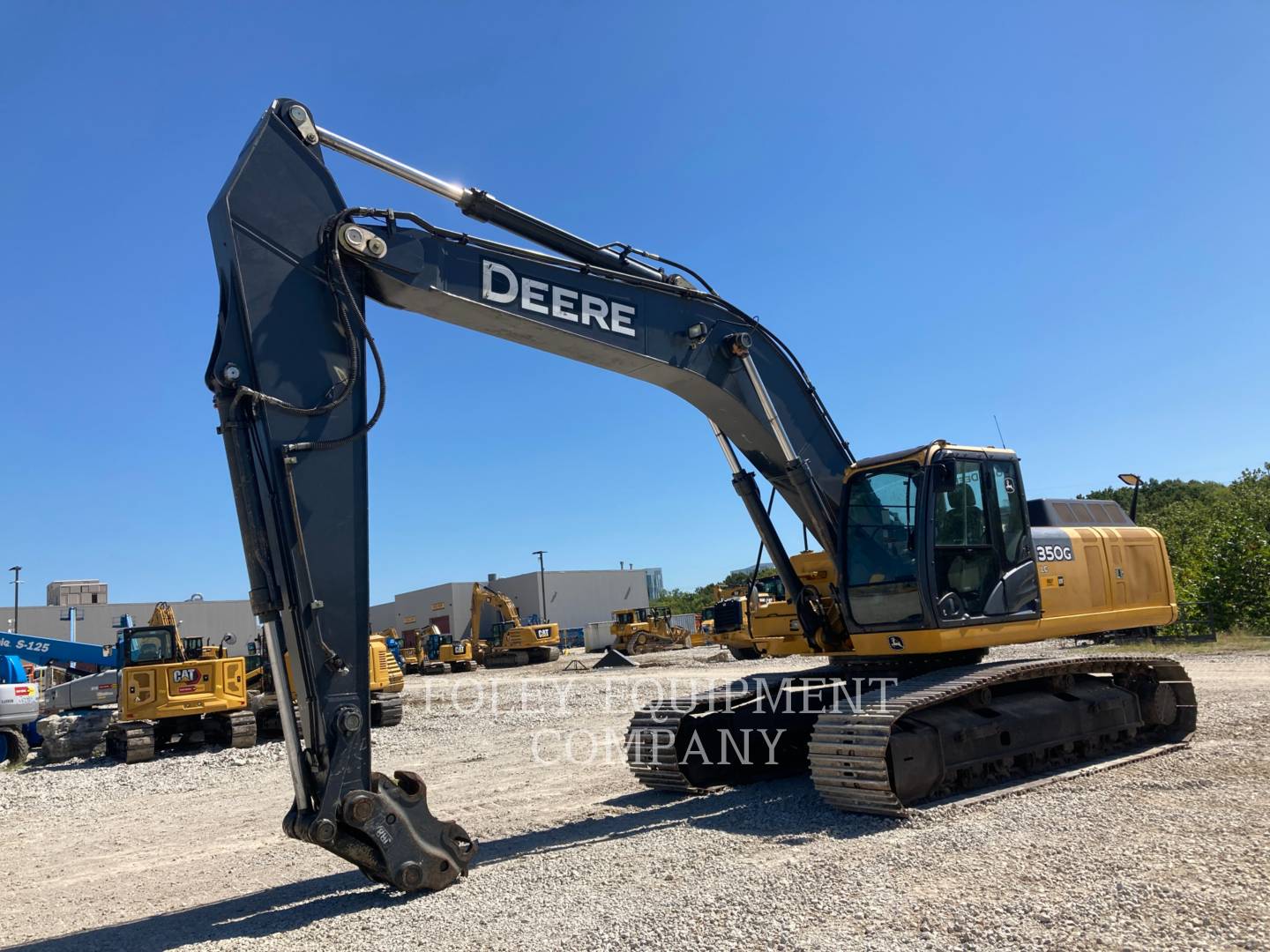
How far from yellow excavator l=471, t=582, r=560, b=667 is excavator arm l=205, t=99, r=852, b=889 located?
37191 mm

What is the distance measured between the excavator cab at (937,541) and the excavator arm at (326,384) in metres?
3.16

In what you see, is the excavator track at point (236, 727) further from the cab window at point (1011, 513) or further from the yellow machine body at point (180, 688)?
the cab window at point (1011, 513)

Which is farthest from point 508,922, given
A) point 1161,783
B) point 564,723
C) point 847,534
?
point 564,723

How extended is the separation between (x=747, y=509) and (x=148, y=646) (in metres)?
14.6

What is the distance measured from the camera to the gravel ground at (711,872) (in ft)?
15.8

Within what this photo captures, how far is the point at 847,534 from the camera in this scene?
866 centimetres

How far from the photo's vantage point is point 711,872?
6000mm

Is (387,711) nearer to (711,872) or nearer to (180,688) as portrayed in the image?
(180,688)

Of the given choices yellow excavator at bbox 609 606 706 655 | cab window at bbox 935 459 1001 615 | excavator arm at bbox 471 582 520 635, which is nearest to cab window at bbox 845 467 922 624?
cab window at bbox 935 459 1001 615

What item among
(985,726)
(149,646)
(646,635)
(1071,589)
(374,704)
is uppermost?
(149,646)

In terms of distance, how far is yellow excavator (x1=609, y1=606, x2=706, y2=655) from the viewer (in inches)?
1732

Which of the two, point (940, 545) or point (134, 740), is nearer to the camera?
point (940, 545)

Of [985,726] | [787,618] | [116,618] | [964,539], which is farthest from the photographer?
[116,618]

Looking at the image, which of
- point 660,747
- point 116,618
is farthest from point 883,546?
point 116,618
